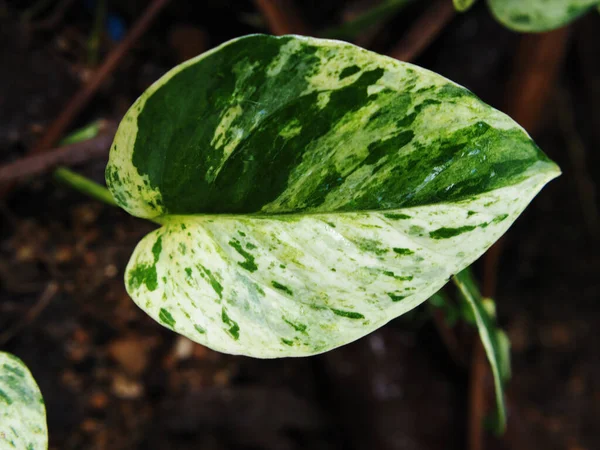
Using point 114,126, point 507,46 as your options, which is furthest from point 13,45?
point 507,46

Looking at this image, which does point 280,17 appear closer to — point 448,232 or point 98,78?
point 98,78

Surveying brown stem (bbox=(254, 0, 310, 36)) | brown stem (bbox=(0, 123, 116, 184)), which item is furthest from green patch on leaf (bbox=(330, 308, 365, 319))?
brown stem (bbox=(254, 0, 310, 36))

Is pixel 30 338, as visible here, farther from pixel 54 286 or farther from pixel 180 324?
pixel 180 324

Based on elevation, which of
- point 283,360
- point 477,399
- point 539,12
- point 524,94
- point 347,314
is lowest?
point 477,399

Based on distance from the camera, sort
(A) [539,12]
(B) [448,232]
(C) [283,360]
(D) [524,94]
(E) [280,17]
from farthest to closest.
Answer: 1. (C) [283,360]
2. (D) [524,94]
3. (E) [280,17]
4. (A) [539,12]
5. (B) [448,232]

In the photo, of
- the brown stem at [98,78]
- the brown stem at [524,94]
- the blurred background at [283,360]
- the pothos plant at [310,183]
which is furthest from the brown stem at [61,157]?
the brown stem at [524,94]

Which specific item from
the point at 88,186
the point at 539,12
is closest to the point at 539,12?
the point at 539,12

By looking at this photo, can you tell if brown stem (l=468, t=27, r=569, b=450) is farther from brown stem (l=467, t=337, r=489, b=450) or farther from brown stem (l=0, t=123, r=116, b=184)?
brown stem (l=0, t=123, r=116, b=184)
